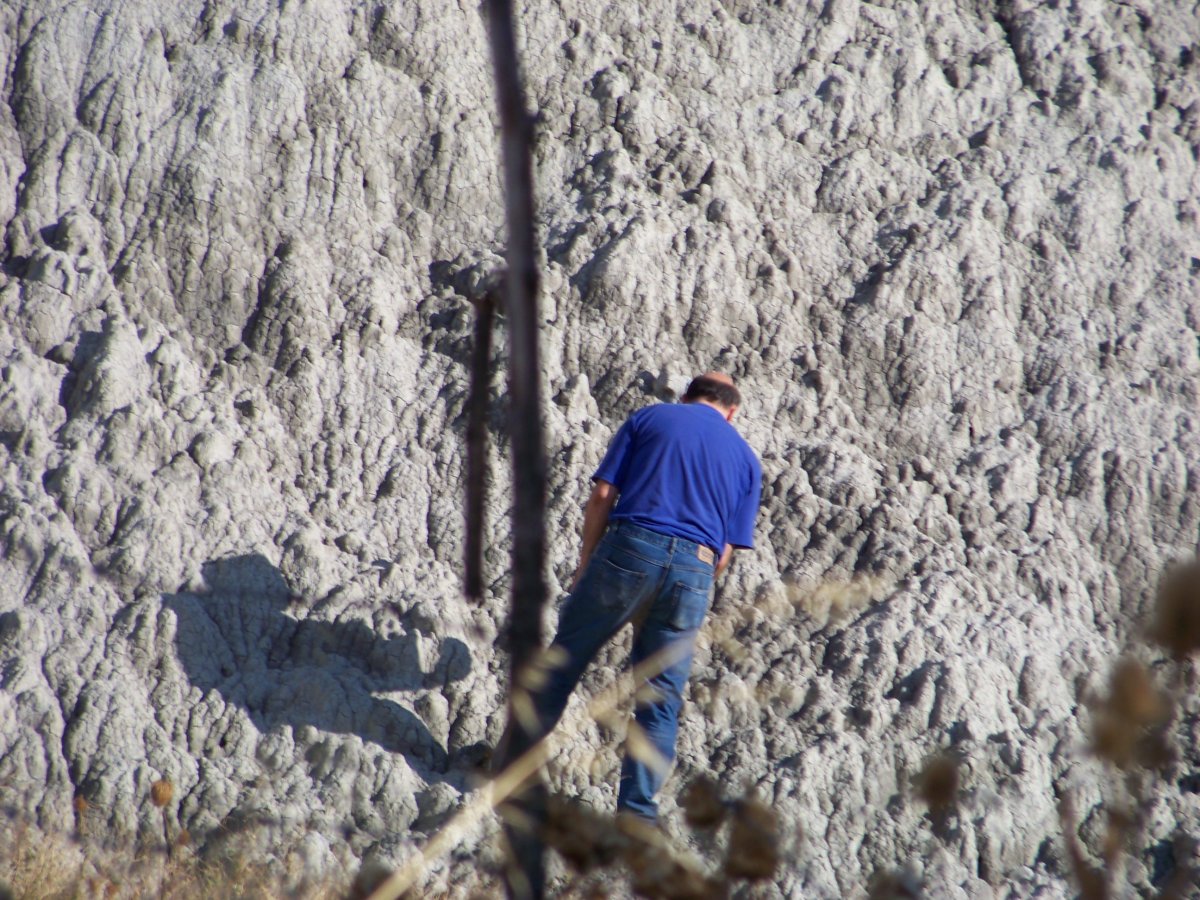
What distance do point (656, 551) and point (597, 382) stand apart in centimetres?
169

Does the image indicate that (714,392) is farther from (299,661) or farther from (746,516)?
(299,661)

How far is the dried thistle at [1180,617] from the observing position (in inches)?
47.3

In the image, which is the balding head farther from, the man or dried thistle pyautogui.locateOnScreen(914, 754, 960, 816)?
dried thistle pyautogui.locateOnScreen(914, 754, 960, 816)

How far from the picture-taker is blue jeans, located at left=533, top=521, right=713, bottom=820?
158 inches

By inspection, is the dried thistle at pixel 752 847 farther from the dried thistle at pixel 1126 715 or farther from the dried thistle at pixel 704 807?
the dried thistle at pixel 1126 715

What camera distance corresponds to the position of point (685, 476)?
4238mm

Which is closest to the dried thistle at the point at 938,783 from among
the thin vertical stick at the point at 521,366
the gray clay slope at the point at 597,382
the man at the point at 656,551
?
the thin vertical stick at the point at 521,366

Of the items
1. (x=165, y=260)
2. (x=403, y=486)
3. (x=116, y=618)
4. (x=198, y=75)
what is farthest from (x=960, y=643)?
(x=198, y=75)

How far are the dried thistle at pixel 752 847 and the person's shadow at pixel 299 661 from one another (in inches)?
129

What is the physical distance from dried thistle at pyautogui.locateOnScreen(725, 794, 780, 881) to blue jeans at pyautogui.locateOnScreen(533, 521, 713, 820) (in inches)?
97.5

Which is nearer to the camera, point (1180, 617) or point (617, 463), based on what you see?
point (1180, 617)

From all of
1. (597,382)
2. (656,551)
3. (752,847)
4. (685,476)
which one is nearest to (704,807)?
(752,847)

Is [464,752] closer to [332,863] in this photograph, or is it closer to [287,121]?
[332,863]

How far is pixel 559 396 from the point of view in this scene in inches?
222
